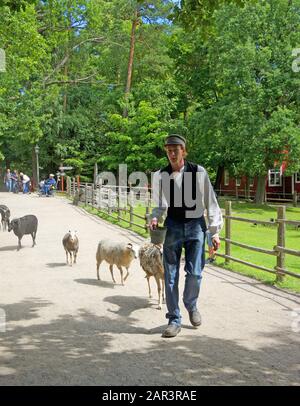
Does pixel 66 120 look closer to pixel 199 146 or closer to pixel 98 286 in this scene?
pixel 199 146

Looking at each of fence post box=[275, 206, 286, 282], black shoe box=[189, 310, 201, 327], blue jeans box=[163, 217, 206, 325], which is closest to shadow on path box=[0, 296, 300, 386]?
black shoe box=[189, 310, 201, 327]

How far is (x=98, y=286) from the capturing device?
9.15 m

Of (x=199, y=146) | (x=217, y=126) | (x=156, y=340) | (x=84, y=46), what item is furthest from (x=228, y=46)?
(x=156, y=340)

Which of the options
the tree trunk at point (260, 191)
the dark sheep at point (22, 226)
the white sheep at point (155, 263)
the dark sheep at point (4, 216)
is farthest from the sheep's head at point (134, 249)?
the tree trunk at point (260, 191)

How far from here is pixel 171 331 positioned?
234 inches

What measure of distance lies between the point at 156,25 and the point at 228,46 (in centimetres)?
1096

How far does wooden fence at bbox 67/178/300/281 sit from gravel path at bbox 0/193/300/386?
628 millimetres

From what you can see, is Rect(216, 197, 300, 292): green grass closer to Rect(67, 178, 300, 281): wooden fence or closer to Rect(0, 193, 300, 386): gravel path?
Rect(67, 178, 300, 281): wooden fence

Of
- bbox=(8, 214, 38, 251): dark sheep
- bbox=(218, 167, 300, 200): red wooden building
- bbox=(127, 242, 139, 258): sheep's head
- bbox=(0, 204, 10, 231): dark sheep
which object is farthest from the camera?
bbox=(218, 167, 300, 200): red wooden building

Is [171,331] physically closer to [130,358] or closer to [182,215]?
[130,358]

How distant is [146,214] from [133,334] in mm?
9959

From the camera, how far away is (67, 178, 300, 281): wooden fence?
9625 millimetres

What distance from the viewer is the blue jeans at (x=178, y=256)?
608 cm

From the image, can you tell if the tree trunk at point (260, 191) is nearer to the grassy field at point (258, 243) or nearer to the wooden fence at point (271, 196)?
the wooden fence at point (271, 196)
